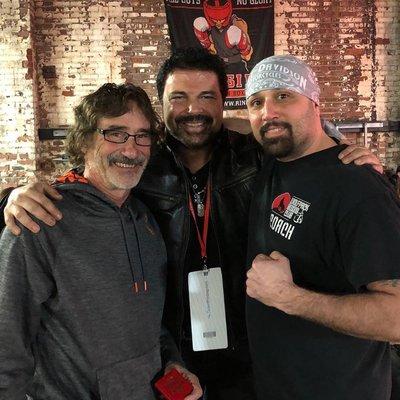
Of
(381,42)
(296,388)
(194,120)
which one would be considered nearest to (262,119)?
(194,120)

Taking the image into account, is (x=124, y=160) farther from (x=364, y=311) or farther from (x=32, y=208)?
(x=364, y=311)

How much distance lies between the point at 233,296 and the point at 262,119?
0.97m

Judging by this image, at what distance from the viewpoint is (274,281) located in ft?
4.78

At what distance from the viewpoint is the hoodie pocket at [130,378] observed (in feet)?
4.87

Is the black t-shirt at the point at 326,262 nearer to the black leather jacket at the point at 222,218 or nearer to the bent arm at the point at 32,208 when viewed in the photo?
the black leather jacket at the point at 222,218

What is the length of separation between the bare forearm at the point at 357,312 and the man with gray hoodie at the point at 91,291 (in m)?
0.67

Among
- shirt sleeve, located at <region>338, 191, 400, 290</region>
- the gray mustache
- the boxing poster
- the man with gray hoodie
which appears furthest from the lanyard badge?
the boxing poster

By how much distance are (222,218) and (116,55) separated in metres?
4.74

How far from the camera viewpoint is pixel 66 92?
6039 mm

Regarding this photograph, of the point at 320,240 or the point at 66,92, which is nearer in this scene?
the point at 320,240

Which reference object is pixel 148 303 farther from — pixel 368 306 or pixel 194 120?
pixel 194 120

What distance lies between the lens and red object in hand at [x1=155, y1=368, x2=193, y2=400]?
1597mm

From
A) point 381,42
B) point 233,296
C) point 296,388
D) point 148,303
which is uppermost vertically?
point 381,42

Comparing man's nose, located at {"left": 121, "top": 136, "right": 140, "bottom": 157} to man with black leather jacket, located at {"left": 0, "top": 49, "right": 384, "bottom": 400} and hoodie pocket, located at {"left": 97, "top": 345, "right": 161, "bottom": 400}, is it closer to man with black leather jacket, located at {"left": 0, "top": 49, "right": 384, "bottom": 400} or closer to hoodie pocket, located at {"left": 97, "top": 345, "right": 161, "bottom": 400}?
man with black leather jacket, located at {"left": 0, "top": 49, "right": 384, "bottom": 400}
